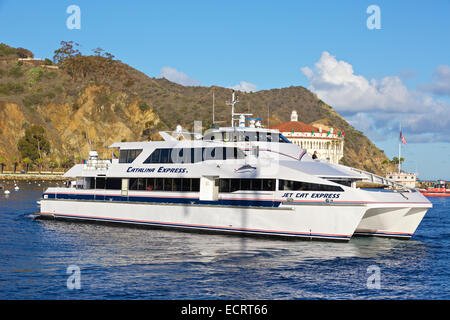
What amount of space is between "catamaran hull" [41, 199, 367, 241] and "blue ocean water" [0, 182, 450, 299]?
20.6 inches

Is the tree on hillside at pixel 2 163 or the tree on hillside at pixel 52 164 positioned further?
the tree on hillside at pixel 52 164

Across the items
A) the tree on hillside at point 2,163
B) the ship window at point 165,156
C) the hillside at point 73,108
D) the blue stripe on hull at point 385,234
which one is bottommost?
the blue stripe on hull at point 385,234

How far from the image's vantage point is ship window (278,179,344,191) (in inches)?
898

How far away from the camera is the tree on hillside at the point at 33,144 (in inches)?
3942

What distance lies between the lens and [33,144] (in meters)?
100

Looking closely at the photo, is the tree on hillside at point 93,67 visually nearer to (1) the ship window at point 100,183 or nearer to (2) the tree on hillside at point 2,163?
(2) the tree on hillside at point 2,163

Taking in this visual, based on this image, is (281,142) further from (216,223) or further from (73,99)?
(73,99)

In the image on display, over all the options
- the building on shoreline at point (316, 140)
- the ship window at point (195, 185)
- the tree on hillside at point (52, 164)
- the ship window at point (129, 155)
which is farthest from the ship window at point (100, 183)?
the building on shoreline at point (316, 140)

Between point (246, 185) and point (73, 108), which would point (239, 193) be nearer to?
point (246, 185)

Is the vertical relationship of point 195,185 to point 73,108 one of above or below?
below

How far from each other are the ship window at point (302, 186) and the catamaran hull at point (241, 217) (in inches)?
36.3

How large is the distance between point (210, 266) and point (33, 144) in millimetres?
90864

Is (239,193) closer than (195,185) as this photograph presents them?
Yes

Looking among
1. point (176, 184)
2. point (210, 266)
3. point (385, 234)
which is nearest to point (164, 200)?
point (176, 184)
